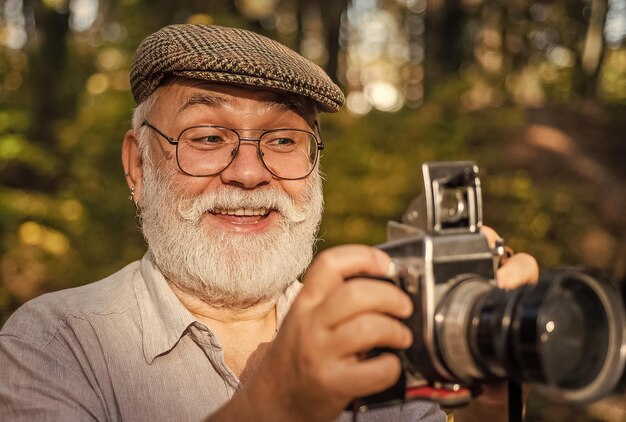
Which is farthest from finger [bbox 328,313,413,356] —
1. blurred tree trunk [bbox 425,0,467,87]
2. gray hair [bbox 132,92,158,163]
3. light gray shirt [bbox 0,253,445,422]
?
blurred tree trunk [bbox 425,0,467,87]

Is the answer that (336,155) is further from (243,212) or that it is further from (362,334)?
(362,334)

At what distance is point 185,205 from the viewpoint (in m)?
2.23

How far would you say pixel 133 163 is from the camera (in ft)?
8.29

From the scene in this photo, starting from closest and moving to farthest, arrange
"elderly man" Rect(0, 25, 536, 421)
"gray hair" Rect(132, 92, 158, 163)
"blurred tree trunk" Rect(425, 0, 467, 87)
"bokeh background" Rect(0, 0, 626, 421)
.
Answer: "elderly man" Rect(0, 25, 536, 421) → "gray hair" Rect(132, 92, 158, 163) → "bokeh background" Rect(0, 0, 626, 421) → "blurred tree trunk" Rect(425, 0, 467, 87)

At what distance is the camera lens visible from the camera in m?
1.29

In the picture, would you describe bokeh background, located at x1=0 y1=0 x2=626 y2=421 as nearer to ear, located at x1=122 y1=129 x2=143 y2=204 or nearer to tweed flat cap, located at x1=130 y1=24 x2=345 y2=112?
ear, located at x1=122 y1=129 x2=143 y2=204

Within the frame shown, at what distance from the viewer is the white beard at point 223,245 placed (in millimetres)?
2209

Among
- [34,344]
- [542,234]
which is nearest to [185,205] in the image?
[34,344]

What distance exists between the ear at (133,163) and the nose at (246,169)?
18.2 inches

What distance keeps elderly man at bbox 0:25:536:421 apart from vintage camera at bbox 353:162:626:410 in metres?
0.29

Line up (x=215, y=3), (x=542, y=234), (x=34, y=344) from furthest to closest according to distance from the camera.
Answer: (x=215, y=3) < (x=542, y=234) < (x=34, y=344)

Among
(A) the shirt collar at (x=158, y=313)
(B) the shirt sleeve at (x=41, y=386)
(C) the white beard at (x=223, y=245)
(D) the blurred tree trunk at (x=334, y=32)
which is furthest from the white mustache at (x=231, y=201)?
(D) the blurred tree trunk at (x=334, y=32)

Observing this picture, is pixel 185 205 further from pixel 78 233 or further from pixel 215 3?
pixel 215 3

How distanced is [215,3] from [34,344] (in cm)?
633
